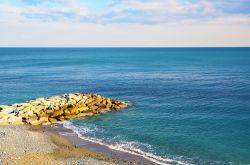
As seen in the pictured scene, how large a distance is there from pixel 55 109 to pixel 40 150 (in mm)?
19570

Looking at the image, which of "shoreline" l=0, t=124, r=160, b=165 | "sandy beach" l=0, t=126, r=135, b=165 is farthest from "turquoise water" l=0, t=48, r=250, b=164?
"sandy beach" l=0, t=126, r=135, b=165

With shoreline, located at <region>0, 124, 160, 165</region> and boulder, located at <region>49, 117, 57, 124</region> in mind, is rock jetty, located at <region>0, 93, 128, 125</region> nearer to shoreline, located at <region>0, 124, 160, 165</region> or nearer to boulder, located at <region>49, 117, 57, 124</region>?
boulder, located at <region>49, 117, 57, 124</region>

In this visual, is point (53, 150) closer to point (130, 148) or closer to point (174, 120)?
point (130, 148)

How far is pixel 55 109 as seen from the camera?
58844mm

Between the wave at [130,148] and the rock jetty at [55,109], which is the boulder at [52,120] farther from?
the wave at [130,148]

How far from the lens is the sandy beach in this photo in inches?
1417

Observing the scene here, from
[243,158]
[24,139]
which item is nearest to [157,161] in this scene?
[243,158]

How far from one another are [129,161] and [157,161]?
10.5 feet

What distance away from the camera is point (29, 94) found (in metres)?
79.6

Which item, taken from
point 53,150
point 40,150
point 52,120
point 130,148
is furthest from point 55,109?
point 130,148

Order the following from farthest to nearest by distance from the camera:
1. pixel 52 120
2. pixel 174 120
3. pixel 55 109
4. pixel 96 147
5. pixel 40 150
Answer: pixel 55 109 → pixel 52 120 → pixel 174 120 → pixel 96 147 → pixel 40 150

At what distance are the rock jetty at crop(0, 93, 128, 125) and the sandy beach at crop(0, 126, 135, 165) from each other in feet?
19.0

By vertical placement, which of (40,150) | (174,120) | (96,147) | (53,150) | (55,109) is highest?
(55,109)

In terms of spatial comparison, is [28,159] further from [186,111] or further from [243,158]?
[186,111]
